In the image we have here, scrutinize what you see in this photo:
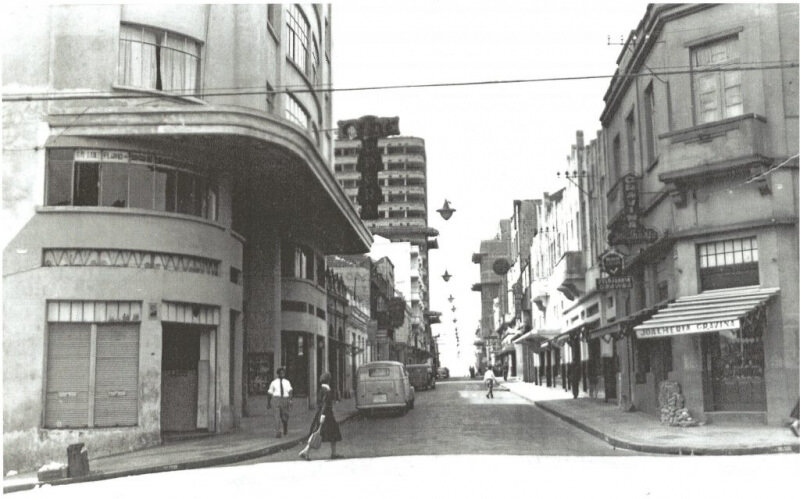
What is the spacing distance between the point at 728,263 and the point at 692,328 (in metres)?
3.00

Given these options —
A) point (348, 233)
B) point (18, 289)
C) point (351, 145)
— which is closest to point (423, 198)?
point (351, 145)

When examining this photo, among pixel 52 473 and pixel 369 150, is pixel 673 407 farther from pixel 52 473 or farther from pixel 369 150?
pixel 52 473

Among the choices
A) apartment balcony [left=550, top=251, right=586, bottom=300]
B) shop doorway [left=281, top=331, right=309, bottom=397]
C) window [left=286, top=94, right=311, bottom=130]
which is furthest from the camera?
apartment balcony [left=550, top=251, right=586, bottom=300]

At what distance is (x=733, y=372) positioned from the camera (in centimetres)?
2155

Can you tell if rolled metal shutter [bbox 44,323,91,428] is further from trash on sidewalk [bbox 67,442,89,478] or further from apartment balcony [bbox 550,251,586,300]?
apartment balcony [bbox 550,251,586,300]

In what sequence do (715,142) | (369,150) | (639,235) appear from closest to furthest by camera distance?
(369,150), (715,142), (639,235)

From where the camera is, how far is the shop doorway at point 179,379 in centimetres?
2295

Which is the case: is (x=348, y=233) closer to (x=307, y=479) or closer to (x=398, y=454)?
(x=398, y=454)

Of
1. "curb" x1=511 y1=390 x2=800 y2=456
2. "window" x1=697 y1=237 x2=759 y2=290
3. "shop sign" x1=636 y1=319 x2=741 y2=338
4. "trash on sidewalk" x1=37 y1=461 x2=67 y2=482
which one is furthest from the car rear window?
"trash on sidewalk" x1=37 y1=461 x2=67 y2=482

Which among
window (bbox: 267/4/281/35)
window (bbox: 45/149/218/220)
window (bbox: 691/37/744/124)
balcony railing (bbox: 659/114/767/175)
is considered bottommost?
window (bbox: 45/149/218/220)

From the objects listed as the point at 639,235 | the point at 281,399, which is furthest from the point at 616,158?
the point at 281,399

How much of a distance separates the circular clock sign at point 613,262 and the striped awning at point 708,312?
4.84 metres

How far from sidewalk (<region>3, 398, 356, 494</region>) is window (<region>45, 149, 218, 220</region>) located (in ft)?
20.5

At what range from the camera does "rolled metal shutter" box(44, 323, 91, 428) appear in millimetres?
19531
